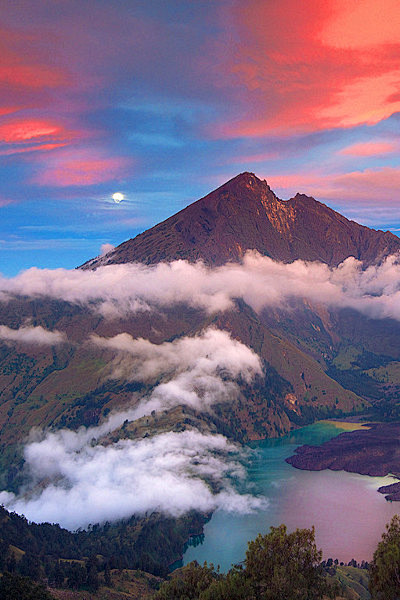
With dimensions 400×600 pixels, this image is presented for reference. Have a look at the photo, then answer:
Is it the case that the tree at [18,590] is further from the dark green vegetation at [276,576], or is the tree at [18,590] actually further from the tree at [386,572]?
the tree at [386,572]

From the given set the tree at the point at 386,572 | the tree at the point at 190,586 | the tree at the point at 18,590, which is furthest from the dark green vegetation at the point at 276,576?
the tree at the point at 18,590

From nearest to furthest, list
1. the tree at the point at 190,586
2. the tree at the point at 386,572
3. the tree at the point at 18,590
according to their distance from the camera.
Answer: the tree at the point at 386,572 → the tree at the point at 190,586 → the tree at the point at 18,590

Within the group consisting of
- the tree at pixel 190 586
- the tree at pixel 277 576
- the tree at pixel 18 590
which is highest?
the tree at pixel 277 576

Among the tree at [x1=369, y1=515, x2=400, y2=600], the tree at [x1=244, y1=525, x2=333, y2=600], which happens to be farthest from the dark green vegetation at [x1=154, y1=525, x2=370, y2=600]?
the tree at [x1=369, y1=515, x2=400, y2=600]

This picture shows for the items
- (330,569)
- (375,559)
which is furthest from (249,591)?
(330,569)

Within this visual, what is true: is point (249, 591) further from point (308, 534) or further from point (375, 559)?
point (375, 559)

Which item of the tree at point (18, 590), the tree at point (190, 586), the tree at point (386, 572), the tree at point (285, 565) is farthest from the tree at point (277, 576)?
the tree at point (18, 590)

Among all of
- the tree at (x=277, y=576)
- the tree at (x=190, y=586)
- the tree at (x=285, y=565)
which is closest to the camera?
the tree at (x=277, y=576)

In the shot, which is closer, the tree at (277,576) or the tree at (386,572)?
the tree at (386,572)

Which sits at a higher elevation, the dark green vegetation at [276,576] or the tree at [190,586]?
the dark green vegetation at [276,576]

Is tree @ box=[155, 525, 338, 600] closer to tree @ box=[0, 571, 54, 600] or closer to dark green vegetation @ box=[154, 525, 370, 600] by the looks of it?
dark green vegetation @ box=[154, 525, 370, 600]
